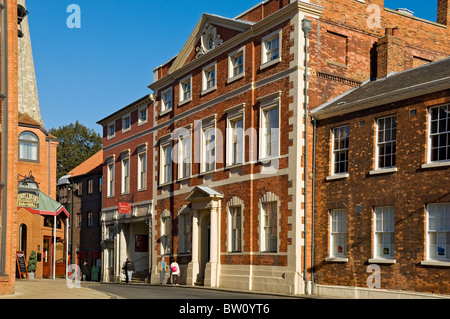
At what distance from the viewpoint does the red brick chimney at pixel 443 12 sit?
34688 millimetres

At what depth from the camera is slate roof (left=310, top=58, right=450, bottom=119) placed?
77.5ft

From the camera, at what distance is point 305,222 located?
2809 cm

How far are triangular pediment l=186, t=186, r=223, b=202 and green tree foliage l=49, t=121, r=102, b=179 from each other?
164 ft

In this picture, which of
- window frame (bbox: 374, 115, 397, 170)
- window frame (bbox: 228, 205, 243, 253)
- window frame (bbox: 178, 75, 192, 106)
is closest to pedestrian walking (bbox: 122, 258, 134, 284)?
window frame (bbox: 178, 75, 192, 106)

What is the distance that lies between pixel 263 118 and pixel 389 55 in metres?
6.28

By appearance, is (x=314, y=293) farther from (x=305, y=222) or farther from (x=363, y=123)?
(x=363, y=123)

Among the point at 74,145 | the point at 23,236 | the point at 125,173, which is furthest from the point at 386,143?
the point at 74,145

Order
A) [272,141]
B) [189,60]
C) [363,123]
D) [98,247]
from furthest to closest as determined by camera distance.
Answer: [98,247] → [189,60] → [272,141] → [363,123]

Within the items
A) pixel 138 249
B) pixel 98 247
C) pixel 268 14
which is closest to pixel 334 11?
pixel 268 14

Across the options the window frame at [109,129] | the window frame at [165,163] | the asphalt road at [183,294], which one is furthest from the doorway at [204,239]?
the window frame at [109,129]

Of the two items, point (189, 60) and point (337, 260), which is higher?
point (189, 60)

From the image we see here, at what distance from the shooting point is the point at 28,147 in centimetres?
5169

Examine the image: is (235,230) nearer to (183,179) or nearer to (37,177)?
(183,179)

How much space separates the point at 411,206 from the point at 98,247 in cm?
3363
